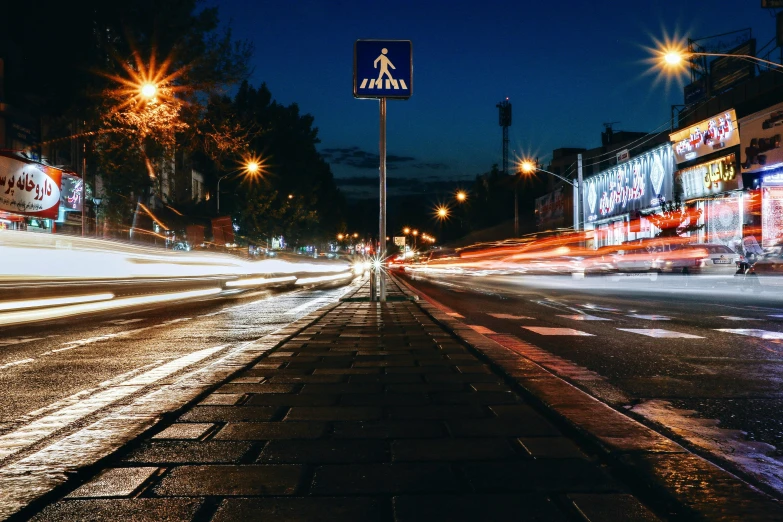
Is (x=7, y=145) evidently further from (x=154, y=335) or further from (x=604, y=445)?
(x=604, y=445)

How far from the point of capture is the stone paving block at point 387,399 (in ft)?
17.5

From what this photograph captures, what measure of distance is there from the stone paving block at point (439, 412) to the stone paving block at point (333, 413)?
5.5 inches

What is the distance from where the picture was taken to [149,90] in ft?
72.3

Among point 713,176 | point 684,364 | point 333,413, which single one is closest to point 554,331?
point 684,364

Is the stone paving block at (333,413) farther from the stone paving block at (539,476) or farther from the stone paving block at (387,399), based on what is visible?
the stone paving block at (539,476)

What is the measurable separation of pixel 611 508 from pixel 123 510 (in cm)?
201

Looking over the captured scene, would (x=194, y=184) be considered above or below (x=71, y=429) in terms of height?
above

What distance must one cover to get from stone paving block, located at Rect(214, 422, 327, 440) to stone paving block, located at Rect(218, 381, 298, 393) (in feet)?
3.75

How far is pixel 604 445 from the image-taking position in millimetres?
3854

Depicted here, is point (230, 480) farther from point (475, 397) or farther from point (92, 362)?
point (92, 362)

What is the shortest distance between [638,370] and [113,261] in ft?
61.4

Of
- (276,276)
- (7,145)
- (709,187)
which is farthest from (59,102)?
(709,187)

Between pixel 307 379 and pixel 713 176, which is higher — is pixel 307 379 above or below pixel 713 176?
below

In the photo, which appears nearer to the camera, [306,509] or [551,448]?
[306,509]
